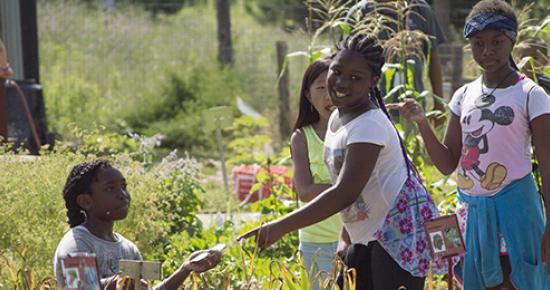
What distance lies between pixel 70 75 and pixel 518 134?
1110 cm

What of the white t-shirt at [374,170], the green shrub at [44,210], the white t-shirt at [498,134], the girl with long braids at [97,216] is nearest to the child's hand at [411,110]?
the white t-shirt at [498,134]

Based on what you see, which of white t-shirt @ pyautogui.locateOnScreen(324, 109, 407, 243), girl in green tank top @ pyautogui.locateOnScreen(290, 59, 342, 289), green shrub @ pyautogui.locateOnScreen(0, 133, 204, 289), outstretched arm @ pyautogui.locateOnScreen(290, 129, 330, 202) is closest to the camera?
white t-shirt @ pyautogui.locateOnScreen(324, 109, 407, 243)

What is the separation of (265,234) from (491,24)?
1.23 metres

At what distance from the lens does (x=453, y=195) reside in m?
5.30

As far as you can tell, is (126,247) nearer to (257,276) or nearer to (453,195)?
(257,276)

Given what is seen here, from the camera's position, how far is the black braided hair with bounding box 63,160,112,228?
387cm

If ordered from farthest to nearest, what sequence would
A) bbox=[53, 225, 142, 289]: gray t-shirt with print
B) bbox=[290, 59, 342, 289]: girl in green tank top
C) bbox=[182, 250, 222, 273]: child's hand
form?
bbox=[290, 59, 342, 289]: girl in green tank top → bbox=[53, 225, 142, 289]: gray t-shirt with print → bbox=[182, 250, 222, 273]: child's hand

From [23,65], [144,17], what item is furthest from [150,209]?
[144,17]

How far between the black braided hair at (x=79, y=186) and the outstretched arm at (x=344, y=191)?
2.60 feet

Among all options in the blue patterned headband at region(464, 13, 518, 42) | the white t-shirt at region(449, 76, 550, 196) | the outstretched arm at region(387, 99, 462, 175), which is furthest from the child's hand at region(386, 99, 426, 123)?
the blue patterned headband at region(464, 13, 518, 42)

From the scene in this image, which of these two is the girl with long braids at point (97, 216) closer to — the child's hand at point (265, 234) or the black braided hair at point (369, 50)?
the child's hand at point (265, 234)

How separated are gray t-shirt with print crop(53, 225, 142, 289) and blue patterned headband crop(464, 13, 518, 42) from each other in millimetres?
1441

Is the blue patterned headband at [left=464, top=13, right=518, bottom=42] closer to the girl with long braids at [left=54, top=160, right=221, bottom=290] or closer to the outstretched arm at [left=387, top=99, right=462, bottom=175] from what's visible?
the outstretched arm at [left=387, top=99, right=462, bottom=175]

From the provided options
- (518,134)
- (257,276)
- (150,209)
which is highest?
(518,134)
